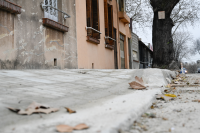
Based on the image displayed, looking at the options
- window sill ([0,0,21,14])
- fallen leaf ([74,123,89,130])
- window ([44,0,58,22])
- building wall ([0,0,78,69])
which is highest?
window ([44,0,58,22])

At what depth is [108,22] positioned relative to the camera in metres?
10.8

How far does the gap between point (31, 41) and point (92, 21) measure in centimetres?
436

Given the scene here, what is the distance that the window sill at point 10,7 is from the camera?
3.80 meters

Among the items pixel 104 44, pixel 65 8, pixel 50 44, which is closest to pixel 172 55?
pixel 104 44

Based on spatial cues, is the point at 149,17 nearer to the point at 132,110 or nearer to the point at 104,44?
the point at 104,44

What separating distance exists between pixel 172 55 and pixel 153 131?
7968mm

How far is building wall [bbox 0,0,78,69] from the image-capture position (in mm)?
3996

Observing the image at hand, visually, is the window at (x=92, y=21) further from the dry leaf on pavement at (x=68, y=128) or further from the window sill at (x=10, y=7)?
the dry leaf on pavement at (x=68, y=128)

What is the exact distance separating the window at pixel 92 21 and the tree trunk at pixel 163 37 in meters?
2.49

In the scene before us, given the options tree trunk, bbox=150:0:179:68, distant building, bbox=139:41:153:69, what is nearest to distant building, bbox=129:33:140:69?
distant building, bbox=139:41:153:69

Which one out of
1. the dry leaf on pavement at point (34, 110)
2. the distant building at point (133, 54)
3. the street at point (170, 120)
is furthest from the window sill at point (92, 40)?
the distant building at point (133, 54)

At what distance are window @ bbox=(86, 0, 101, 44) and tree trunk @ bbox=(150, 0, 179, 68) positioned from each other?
249 centimetres

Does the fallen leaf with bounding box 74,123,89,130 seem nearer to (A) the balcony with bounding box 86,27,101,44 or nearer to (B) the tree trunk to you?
(A) the balcony with bounding box 86,27,101,44

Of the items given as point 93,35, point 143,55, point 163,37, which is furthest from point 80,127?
point 143,55
